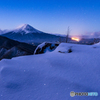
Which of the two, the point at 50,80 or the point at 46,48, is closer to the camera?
the point at 50,80

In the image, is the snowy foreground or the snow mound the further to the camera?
the snow mound

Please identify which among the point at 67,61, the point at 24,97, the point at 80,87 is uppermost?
the point at 67,61

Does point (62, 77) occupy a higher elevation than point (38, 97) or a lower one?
higher

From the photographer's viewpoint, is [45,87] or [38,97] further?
[45,87]

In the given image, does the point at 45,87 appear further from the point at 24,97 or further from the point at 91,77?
the point at 91,77

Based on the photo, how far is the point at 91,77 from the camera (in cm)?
237

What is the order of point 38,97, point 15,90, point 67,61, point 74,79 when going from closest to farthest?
point 38,97, point 15,90, point 74,79, point 67,61

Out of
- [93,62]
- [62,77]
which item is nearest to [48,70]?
[62,77]

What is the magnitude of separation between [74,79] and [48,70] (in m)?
0.93

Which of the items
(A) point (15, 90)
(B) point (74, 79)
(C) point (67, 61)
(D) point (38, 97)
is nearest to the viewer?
(D) point (38, 97)

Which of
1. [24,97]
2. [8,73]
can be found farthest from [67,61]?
[8,73]

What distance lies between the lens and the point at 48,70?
2754 mm

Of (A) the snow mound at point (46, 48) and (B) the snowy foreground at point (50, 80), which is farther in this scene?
(A) the snow mound at point (46, 48)

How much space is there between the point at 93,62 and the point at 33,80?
2410 mm
